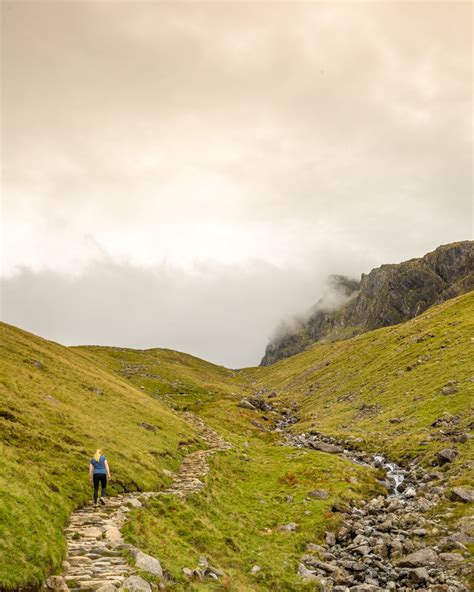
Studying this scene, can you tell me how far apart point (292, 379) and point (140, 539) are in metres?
143

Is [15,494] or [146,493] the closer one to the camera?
[15,494]

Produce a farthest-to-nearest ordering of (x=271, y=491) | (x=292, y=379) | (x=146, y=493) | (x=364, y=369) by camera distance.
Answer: (x=292, y=379)
(x=364, y=369)
(x=271, y=491)
(x=146, y=493)

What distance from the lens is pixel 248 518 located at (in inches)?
1220

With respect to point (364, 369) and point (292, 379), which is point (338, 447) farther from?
point (292, 379)

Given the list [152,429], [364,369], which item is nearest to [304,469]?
[152,429]

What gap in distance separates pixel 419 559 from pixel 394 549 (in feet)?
6.37

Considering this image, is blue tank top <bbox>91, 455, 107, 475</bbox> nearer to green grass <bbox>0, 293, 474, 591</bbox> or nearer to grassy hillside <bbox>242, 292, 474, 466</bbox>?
green grass <bbox>0, 293, 474, 591</bbox>

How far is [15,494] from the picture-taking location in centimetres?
1923

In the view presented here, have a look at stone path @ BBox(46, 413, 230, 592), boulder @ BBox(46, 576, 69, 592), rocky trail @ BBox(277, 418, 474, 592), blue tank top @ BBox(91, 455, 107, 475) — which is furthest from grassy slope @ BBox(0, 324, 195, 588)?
rocky trail @ BBox(277, 418, 474, 592)

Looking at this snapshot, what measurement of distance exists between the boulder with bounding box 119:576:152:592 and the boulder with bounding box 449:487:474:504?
25.3m

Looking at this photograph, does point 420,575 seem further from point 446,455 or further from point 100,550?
point 446,455

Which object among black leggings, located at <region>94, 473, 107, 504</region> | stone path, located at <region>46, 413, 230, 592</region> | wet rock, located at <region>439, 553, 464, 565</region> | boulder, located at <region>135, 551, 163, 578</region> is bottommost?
wet rock, located at <region>439, 553, 464, 565</region>

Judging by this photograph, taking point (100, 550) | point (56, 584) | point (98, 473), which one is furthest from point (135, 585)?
point (98, 473)

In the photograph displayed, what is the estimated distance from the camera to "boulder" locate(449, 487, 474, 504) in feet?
100
